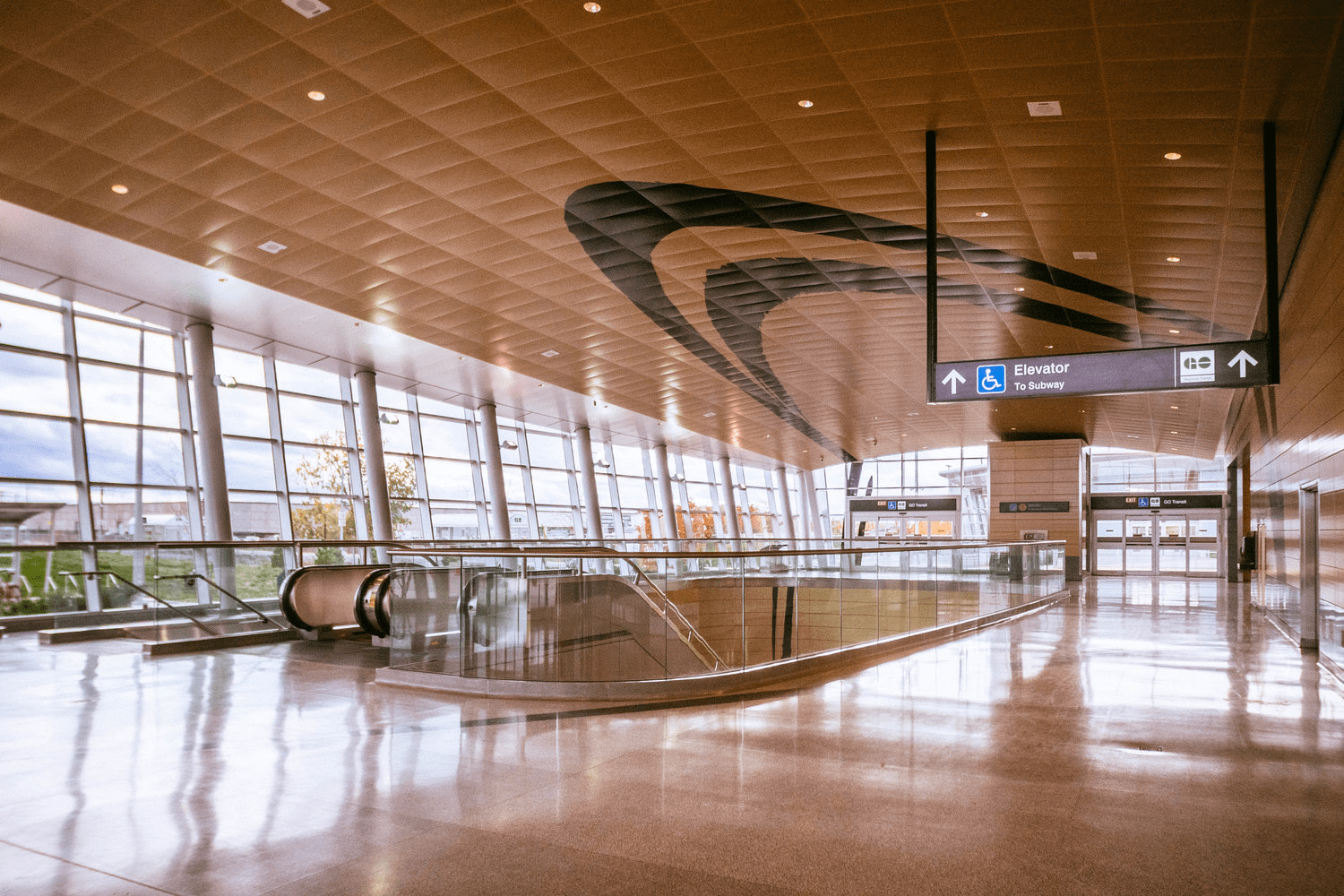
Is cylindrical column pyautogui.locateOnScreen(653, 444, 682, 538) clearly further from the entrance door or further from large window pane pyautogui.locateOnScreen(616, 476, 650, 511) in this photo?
the entrance door

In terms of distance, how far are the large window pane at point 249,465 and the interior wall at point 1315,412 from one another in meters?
20.0

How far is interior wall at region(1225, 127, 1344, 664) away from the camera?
8.44 meters

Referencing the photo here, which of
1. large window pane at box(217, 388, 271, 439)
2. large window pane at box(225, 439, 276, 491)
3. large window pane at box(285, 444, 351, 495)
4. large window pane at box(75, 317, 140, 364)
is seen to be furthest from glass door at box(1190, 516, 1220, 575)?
large window pane at box(75, 317, 140, 364)

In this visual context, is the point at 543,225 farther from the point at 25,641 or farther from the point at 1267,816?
the point at 1267,816

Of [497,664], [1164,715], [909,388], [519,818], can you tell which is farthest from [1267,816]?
[909,388]

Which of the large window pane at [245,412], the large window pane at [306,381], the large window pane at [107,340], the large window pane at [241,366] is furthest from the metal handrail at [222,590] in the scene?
the large window pane at [306,381]

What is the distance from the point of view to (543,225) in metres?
12.0

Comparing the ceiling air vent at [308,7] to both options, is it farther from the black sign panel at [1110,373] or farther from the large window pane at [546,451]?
the large window pane at [546,451]

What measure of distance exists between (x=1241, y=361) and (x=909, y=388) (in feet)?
52.7

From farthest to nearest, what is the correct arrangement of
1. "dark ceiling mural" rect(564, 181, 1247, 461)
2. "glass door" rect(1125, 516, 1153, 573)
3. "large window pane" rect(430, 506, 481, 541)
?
"glass door" rect(1125, 516, 1153, 573), "large window pane" rect(430, 506, 481, 541), "dark ceiling mural" rect(564, 181, 1247, 461)

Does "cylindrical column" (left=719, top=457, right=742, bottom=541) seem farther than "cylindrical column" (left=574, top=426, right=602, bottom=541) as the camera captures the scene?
Yes

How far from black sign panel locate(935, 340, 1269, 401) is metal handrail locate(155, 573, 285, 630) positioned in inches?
368

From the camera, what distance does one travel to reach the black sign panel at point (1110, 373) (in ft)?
26.8

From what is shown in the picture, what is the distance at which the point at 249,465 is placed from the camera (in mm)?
20766
